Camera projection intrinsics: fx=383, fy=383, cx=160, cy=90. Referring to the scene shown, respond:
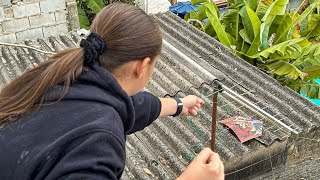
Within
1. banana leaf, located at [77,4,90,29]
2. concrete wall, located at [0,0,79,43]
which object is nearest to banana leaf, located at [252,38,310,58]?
concrete wall, located at [0,0,79,43]

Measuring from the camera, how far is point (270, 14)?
477 centimetres

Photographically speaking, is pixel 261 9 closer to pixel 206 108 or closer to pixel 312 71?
pixel 312 71

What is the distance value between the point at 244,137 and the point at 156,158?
724mm

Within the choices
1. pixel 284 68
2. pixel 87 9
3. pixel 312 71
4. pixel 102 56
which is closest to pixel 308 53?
pixel 312 71

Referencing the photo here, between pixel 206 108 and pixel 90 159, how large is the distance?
2286mm

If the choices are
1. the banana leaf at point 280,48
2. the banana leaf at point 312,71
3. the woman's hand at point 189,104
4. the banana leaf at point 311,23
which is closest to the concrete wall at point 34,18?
the banana leaf at point 280,48

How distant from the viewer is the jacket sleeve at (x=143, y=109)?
6.53 feet

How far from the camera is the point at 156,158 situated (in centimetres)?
294

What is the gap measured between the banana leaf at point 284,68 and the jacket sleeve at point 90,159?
3524 millimetres

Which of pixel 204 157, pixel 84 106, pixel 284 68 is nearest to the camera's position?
pixel 84 106

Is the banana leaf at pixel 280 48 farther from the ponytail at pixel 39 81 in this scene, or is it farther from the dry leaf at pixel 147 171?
the ponytail at pixel 39 81

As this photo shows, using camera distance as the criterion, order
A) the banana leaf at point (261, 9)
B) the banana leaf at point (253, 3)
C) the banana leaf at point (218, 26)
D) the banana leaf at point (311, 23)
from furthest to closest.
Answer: the banana leaf at point (311, 23) → the banana leaf at point (253, 3) → the banana leaf at point (261, 9) → the banana leaf at point (218, 26)

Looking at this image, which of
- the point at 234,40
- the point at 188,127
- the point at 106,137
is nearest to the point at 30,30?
the point at 188,127

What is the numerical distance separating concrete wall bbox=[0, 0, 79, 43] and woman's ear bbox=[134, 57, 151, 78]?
3004mm
